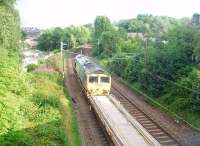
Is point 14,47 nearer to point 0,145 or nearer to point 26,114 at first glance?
point 26,114

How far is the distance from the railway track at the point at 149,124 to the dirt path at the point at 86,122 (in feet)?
12.0

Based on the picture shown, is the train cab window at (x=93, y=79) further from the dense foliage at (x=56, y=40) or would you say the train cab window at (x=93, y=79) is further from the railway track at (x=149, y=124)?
the dense foliage at (x=56, y=40)

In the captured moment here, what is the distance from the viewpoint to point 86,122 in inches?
1136

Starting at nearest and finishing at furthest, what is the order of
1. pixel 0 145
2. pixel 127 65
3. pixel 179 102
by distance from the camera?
pixel 0 145
pixel 179 102
pixel 127 65

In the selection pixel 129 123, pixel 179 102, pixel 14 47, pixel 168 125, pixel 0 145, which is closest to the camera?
pixel 0 145

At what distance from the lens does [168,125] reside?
27.5 m

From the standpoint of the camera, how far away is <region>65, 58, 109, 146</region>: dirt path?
79.7ft

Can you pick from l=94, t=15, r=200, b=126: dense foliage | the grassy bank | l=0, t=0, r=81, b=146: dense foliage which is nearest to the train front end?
l=0, t=0, r=81, b=146: dense foliage

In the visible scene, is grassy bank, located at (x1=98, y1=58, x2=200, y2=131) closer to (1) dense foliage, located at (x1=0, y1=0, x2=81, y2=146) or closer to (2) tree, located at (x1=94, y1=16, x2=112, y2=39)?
(1) dense foliage, located at (x1=0, y1=0, x2=81, y2=146)

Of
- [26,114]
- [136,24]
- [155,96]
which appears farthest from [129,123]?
[136,24]

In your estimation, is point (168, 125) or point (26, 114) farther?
point (168, 125)

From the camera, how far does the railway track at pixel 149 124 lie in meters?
23.9

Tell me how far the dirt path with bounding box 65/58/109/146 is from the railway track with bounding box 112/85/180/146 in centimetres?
367

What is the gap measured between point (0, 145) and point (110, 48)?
5730cm
